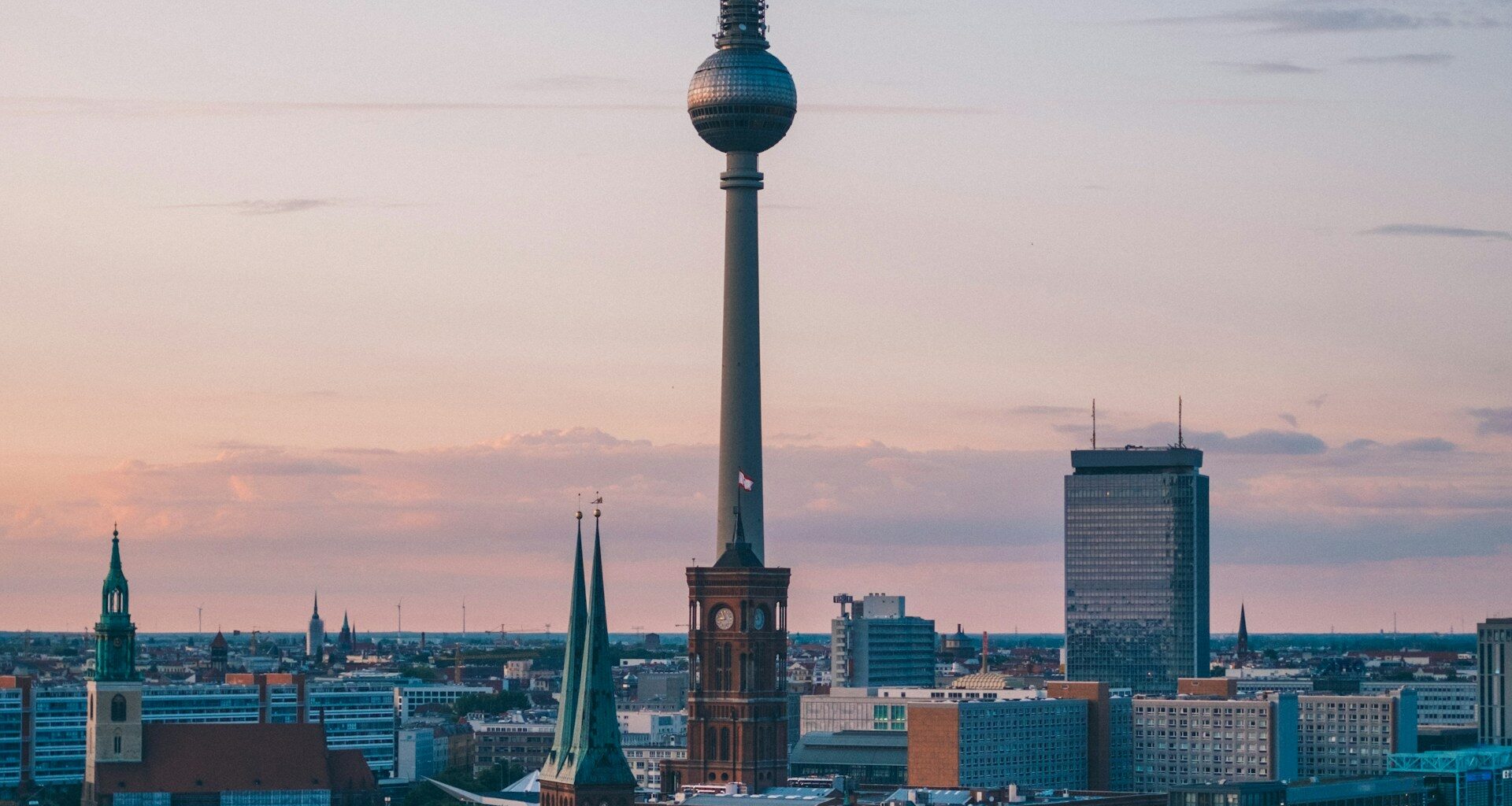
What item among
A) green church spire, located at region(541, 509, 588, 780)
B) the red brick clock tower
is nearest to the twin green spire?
green church spire, located at region(541, 509, 588, 780)

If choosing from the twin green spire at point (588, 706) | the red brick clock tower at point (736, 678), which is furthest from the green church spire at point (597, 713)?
the red brick clock tower at point (736, 678)

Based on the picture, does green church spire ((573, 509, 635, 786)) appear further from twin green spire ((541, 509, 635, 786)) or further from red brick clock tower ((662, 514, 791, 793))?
red brick clock tower ((662, 514, 791, 793))

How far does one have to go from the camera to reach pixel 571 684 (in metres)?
153

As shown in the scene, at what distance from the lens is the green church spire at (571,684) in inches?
5945

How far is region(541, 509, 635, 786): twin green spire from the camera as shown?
14925cm

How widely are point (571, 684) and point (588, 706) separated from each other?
3.26 meters

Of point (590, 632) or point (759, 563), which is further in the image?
point (759, 563)

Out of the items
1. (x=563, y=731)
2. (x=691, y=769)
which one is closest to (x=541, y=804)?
(x=563, y=731)

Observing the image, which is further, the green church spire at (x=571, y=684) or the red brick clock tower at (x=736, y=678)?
the red brick clock tower at (x=736, y=678)

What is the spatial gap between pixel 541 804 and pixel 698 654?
33037 mm

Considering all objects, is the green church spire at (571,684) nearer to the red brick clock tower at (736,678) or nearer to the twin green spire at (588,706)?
the twin green spire at (588,706)

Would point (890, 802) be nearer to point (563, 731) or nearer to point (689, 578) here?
point (689, 578)

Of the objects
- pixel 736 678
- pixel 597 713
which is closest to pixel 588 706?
pixel 597 713

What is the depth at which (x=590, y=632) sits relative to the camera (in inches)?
5950
